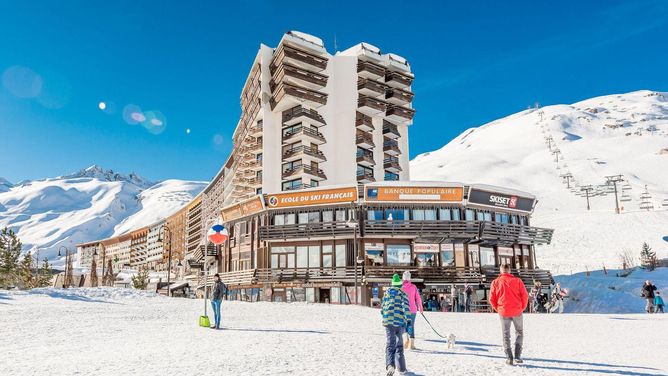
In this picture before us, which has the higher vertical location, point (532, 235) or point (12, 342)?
point (532, 235)

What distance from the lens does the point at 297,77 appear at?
5356 centimetres

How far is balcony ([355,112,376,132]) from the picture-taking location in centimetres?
5803

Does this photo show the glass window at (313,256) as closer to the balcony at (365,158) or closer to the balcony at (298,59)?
the balcony at (365,158)

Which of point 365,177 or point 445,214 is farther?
point 365,177

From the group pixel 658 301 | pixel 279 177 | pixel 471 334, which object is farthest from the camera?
pixel 279 177

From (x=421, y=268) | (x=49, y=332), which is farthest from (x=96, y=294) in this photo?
(x=421, y=268)

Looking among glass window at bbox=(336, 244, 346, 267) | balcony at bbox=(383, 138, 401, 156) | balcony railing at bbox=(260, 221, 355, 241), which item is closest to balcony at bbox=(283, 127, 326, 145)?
balcony at bbox=(383, 138, 401, 156)

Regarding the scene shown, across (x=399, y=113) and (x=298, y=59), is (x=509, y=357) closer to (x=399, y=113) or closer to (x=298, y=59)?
(x=298, y=59)

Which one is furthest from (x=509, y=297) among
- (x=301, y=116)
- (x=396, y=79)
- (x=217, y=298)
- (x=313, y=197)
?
(x=396, y=79)

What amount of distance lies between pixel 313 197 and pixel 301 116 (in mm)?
18367

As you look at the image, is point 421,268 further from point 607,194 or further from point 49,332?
point 607,194

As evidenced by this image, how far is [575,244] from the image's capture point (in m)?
68.4

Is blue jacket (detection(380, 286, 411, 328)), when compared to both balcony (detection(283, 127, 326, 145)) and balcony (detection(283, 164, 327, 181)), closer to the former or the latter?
balcony (detection(283, 164, 327, 181))

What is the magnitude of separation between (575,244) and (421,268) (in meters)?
44.4
